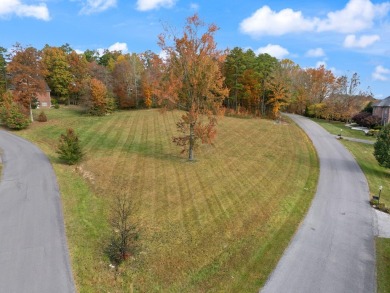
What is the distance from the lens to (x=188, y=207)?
57.9ft

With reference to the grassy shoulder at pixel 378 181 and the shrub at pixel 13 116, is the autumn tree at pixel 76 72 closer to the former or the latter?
the shrub at pixel 13 116

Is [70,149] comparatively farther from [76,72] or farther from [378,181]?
[76,72]

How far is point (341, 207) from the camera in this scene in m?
18.7

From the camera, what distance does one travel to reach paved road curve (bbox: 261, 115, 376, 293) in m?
11.7

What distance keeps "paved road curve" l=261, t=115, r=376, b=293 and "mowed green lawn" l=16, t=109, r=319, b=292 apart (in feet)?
2.09

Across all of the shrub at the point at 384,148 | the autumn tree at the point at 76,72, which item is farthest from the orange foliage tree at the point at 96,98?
the shrub at the point at 384,148

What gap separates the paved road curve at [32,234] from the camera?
1127cm

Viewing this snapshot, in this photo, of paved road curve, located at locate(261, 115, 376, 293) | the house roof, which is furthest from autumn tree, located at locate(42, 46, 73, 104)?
the house roof

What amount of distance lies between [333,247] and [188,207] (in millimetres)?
7866

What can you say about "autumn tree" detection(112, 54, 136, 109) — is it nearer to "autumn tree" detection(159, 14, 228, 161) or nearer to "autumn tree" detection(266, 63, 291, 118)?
"autumn tree" detection(266, 63, 291, 118)

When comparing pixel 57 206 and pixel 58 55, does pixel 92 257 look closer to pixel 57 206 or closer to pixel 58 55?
pixel 57 206

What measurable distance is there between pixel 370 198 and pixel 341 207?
3228 mm

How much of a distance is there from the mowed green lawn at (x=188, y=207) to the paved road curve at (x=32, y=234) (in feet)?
1.86

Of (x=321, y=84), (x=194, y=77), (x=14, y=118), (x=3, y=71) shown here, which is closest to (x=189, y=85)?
(x=194, y=77)
